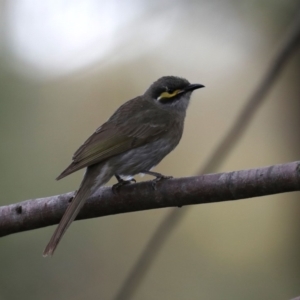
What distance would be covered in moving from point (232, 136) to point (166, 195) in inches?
27.9

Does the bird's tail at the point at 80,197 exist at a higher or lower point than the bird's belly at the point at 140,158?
higher

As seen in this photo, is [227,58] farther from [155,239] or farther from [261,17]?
[155,239]

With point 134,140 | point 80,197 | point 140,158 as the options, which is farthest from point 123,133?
point 80,197

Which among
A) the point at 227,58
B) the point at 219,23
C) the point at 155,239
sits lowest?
the point at 227,58

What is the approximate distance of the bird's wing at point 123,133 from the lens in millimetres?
5258

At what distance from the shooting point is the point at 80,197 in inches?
178

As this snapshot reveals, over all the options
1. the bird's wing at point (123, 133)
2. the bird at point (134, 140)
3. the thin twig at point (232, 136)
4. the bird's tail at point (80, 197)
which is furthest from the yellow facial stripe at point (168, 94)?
the thin twig at point (232, 136)

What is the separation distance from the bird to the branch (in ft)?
0.42

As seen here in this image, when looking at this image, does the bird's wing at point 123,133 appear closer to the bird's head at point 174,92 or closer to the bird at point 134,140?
A: the bird at point 134,140

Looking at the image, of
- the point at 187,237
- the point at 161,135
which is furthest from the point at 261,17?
the point at 187,237

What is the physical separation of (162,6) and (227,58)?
12.1 ft

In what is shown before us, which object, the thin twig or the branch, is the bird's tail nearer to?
the branch

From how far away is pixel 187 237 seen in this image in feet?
34.6

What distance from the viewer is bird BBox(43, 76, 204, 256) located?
199 inches
